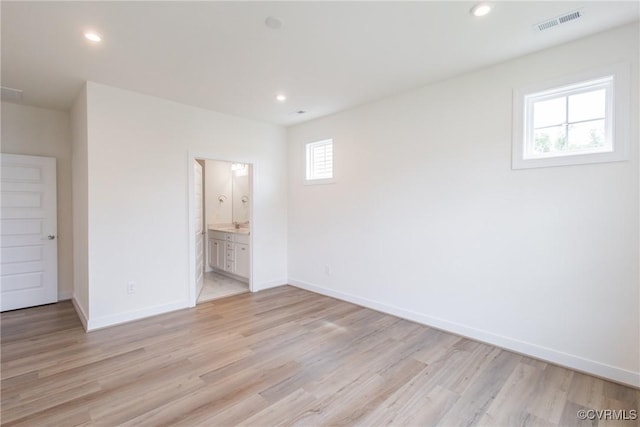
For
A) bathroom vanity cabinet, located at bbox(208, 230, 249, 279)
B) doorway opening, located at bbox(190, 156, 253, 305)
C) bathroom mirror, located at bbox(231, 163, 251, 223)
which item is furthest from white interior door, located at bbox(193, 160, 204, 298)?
bathroom mirror, located at bbox(231, 163, 251, 223)

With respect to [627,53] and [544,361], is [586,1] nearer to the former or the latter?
[627,53]

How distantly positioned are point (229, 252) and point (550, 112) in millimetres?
4942

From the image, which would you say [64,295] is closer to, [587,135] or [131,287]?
[131,287]

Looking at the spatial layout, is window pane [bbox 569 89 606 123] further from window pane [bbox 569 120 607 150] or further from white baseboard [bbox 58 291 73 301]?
white baseboard [bbox 58 291 73 301]

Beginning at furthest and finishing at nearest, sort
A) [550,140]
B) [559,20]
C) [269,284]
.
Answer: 1. [269,284]
2. [550,140]
3. [559,20]

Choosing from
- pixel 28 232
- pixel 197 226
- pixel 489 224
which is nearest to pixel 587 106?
pixel 489 224

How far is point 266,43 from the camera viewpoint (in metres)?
2.49

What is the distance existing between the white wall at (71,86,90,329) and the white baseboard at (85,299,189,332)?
0.11 metres

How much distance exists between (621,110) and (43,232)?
6.46 m

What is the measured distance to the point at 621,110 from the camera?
7.41ft

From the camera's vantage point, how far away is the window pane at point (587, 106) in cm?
241

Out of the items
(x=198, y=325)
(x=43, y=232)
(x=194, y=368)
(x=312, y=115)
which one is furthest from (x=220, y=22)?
(x=43, y=232)

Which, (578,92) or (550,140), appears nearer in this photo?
(578,92)
